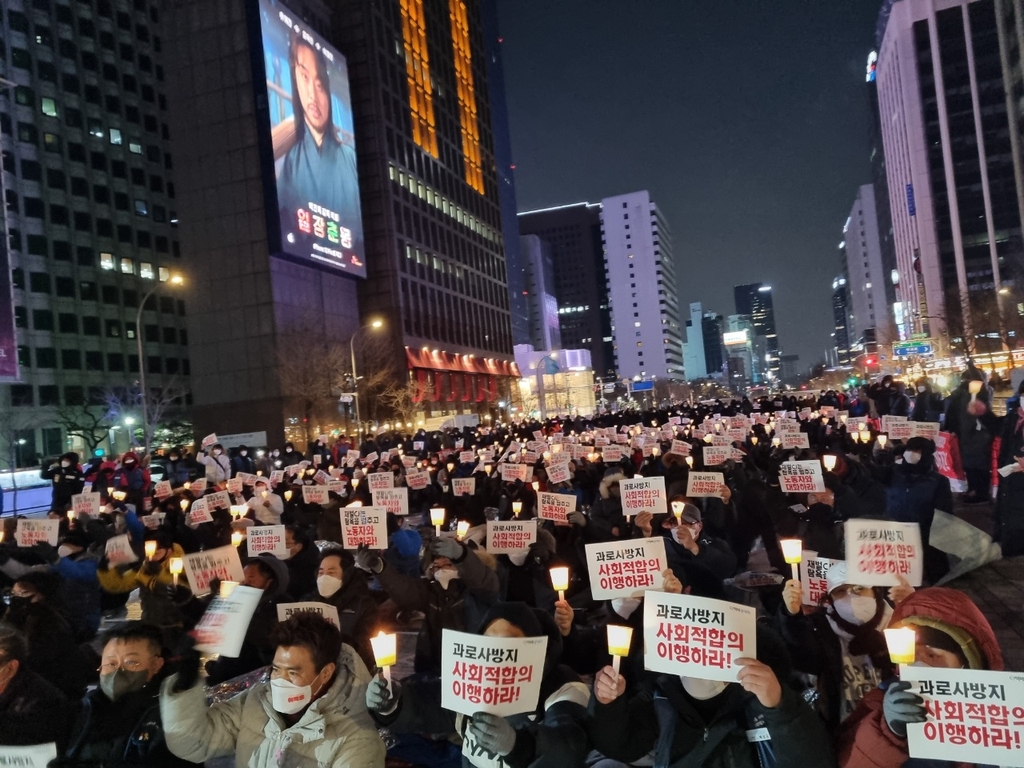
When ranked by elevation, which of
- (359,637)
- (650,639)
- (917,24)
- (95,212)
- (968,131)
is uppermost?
(917,24)

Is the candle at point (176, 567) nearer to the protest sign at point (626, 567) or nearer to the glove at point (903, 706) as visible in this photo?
the protest sign at point (626, 567)

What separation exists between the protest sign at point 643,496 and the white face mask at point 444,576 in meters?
2.96

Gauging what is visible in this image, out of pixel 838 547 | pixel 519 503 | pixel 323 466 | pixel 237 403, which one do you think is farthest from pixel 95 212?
pixel 838 547

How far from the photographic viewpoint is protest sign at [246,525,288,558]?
7.48 m

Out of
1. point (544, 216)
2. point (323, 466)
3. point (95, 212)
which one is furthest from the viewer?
point (544, 216)

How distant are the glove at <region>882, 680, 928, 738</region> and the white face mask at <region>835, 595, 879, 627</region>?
4.91 feet

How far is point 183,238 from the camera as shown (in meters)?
52.5

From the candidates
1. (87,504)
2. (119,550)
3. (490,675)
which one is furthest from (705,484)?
(87,504)

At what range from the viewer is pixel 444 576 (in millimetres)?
5609

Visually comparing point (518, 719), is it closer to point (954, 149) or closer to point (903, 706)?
point (903, 706)

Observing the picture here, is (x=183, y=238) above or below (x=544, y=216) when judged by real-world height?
below

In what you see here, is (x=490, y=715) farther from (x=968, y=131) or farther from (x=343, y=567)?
(x=968, y=131)

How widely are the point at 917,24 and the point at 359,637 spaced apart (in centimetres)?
11981

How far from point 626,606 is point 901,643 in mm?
1775
